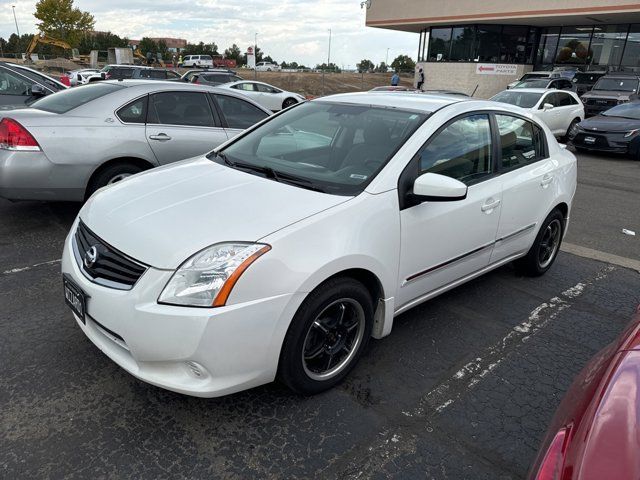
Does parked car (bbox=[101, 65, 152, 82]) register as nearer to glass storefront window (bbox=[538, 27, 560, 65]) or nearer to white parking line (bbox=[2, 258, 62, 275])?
white parking line (bbox=[2, 258, 62, 275])

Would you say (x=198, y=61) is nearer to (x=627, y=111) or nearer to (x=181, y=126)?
(x=627, y=111)

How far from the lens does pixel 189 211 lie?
266cm

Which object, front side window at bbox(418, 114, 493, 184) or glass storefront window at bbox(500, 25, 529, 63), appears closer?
front side window at bbox(418, 114, 493, 184)

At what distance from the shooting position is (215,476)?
2254 millimetres

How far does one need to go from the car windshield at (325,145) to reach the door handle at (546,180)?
146 centimetres

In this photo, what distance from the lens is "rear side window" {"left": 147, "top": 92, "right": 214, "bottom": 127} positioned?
560 cm

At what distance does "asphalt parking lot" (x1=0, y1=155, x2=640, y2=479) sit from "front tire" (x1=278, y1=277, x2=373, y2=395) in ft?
0.49

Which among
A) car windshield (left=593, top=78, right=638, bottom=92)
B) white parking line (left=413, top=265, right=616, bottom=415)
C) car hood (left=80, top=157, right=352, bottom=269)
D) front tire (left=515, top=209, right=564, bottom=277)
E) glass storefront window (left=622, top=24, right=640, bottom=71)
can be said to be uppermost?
glass storefront window (left=622, top=24, right=640, bottom=71)

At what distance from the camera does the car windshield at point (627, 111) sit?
1271cm

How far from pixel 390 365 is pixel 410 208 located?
1.01m

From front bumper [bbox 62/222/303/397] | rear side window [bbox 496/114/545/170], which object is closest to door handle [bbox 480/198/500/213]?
rear side window [bbox 496/114/545/170]

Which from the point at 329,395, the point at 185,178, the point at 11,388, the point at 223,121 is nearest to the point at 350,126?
the point at 185,178

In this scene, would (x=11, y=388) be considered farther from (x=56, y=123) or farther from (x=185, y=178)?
(x=56, y=123)

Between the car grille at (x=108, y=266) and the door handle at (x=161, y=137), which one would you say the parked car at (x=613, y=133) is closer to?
the door handle at (x=161, y=137)
